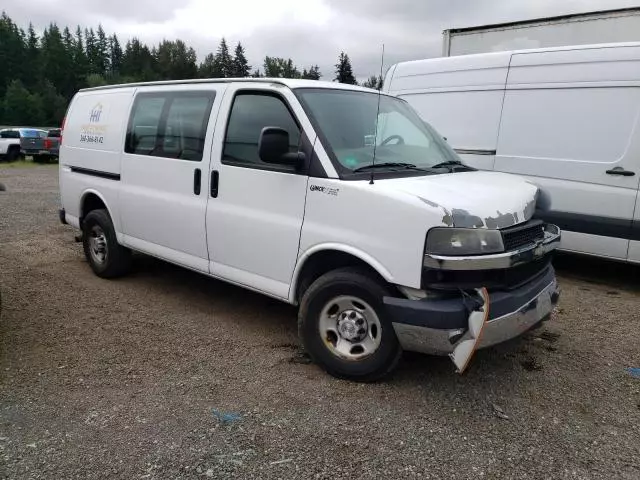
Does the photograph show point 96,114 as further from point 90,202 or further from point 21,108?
point 21,108

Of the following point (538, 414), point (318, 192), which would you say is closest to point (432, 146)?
point (318, 192)

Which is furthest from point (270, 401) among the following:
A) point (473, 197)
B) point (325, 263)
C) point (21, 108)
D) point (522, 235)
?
point (21, 108)

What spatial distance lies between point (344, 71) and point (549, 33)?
4.32 m

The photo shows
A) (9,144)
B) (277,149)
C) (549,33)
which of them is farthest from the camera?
(9,144)

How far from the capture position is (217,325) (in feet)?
15.2

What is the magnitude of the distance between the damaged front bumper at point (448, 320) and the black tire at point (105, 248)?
11.6ft

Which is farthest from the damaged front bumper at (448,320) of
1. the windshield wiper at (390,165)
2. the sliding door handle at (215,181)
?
the sliding door handle at (215,181)

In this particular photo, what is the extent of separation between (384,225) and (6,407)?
2.56 metres

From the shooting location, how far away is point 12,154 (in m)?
25.3

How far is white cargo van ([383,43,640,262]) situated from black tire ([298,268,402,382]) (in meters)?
2.68

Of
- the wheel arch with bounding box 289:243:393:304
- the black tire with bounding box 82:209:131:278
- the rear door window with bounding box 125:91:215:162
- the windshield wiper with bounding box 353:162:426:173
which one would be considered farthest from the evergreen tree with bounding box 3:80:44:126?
the windshield wiper with bounding box 353:162:426:173

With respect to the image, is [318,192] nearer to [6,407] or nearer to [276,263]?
[276,263]

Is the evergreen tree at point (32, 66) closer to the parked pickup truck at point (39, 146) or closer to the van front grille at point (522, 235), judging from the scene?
the parked pickup truck at point (39, 146)

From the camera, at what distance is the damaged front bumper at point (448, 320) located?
3.10 metres
